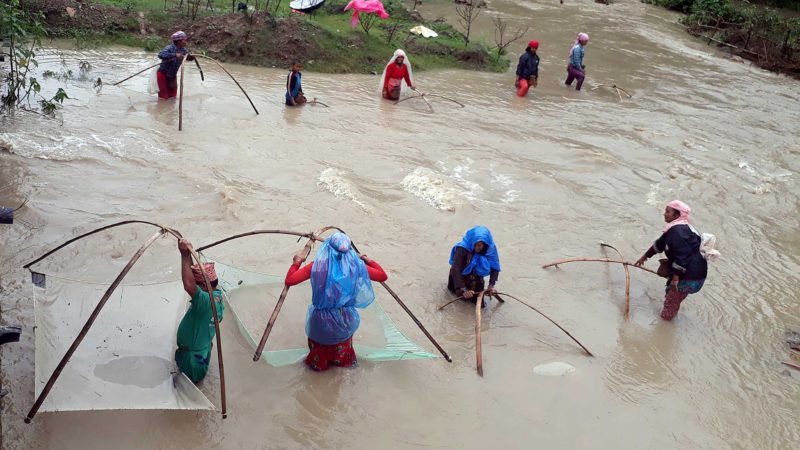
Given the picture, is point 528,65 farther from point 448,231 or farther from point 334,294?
point 334,294

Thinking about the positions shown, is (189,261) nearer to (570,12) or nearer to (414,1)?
(414,1)

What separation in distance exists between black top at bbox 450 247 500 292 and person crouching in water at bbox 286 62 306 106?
17.1ft

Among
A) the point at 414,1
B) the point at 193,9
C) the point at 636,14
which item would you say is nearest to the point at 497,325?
the point at 193,9

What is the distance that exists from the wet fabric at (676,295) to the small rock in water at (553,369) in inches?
58.1

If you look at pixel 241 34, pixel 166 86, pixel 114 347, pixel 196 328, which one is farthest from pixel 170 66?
pixel 196 328

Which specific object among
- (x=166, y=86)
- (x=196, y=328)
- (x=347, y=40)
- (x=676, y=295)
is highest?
(x=347, y=40)

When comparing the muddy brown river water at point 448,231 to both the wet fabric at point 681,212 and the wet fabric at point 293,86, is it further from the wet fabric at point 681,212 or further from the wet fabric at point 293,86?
the wet fabric at point 681,212

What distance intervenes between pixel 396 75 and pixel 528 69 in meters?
3.05

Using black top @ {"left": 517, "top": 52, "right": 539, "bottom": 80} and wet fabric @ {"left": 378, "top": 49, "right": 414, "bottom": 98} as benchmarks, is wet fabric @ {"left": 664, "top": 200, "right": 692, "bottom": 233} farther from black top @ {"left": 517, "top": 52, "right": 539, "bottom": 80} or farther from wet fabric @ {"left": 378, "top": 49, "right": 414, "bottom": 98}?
black top @ {"left": 517, "top": 52, "right": 539, "bottom": 80}

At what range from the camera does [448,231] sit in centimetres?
722

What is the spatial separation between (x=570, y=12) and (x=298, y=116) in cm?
1615

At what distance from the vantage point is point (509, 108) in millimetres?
11953

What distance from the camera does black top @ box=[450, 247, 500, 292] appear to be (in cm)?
573

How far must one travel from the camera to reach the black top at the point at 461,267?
5727 millimetres
